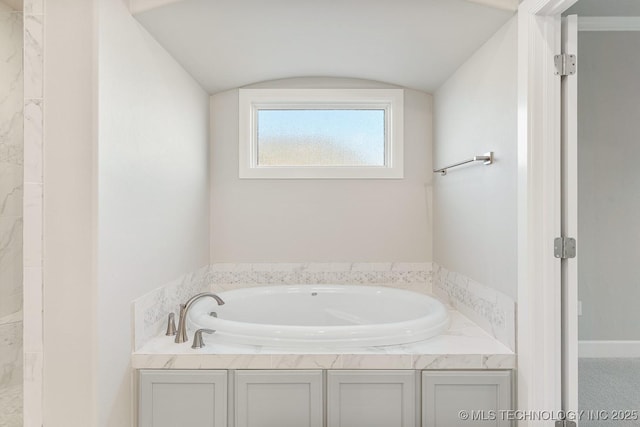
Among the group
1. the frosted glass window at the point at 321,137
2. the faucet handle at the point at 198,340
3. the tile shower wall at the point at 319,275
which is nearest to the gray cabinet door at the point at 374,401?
the faucet handle at the point at 198,340

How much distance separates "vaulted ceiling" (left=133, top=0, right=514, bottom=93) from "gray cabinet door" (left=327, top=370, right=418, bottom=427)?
159 centimetres

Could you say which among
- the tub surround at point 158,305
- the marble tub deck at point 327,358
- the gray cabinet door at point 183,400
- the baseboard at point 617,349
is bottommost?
the baseboard at point 617,349

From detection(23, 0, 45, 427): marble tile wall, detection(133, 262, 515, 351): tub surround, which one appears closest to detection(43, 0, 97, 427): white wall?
detection(23, 0, 45, 427): marble tile wall

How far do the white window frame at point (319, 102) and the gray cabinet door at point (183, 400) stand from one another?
1565 millimetres

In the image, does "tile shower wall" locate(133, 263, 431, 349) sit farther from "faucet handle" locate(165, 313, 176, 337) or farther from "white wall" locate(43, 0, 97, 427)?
"white wall" locate(43, 0, 97, 427)

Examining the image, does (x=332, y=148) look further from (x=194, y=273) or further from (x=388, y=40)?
(x=194, y=273)

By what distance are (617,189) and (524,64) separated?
5.01ft

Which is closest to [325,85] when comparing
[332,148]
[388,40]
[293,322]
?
[332,148]

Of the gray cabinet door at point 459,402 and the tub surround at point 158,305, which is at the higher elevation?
the tub surround at point 158,305

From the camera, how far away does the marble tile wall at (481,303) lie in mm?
1707

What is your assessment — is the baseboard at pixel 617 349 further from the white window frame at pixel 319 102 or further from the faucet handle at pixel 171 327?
the faucet handle at pixel 171 327

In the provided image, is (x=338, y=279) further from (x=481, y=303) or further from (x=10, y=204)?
(x=10, y=204)

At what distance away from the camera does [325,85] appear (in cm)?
286

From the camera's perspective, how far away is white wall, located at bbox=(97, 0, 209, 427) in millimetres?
1475
